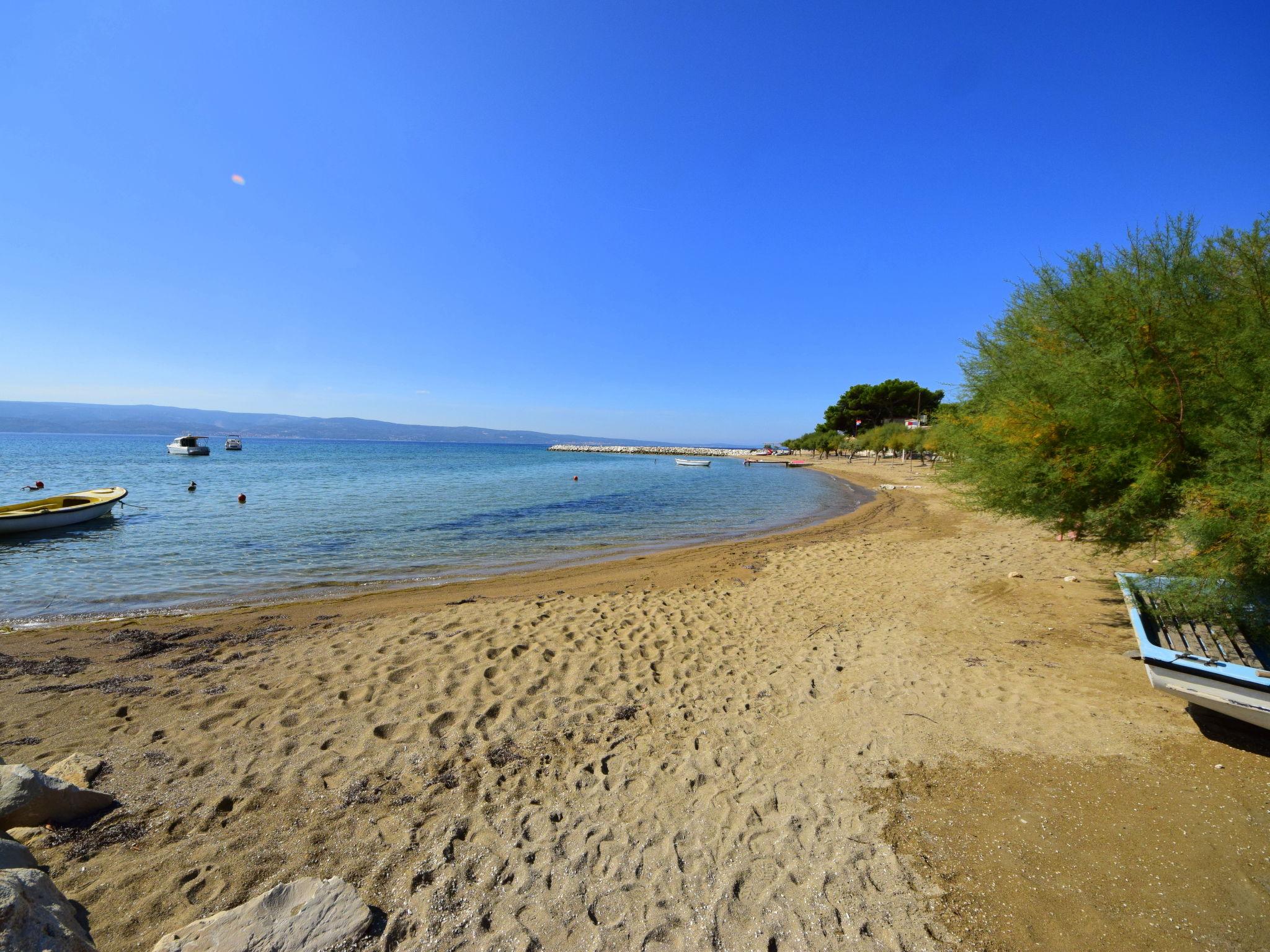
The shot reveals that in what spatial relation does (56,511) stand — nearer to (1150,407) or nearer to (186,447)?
(1150,407)

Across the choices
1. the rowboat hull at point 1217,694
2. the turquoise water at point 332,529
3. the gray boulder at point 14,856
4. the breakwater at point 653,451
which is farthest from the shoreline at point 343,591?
the breakwater at point 653,451

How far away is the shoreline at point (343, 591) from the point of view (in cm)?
811

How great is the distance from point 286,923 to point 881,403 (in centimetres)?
8196

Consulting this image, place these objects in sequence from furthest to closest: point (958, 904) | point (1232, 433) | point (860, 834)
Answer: point (1232, 433) < point (860, 834) < point (958, 904)

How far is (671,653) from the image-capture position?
249 inches

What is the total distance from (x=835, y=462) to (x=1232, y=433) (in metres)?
64.4

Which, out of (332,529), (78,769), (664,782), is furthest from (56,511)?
(664,782)

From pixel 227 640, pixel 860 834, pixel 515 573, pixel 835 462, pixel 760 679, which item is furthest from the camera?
pixel 835 462

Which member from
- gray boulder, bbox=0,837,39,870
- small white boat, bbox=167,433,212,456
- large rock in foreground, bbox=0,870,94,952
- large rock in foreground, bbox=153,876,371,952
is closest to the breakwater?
small white boat, bbox=167,433,212,456

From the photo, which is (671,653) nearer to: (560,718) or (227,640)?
(560,718)

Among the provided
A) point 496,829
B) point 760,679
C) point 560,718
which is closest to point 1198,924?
point 760,679

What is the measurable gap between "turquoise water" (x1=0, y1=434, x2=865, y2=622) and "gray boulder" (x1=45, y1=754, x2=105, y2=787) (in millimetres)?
5998

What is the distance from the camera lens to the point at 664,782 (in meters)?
3.89

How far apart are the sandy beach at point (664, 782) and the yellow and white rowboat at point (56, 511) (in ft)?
33.5
